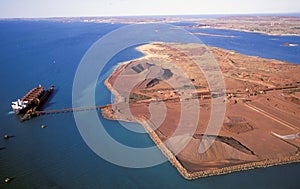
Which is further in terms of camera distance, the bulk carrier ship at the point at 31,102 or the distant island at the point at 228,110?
the bulk carrier ship at the point at 31,102

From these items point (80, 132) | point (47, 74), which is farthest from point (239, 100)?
point (47, 74)

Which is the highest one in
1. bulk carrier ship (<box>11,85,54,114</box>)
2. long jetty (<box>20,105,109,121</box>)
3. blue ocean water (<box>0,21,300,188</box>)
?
bulk carrier ship (<box>11,85,54,114</box>)

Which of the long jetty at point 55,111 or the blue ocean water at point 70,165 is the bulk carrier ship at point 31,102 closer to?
the long jetty at point 55,111

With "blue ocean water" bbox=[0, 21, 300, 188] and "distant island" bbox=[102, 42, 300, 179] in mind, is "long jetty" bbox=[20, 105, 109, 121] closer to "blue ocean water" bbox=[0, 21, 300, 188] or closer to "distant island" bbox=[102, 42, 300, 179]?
"blue ocean water" bbox=[0, 21, 300, 188]

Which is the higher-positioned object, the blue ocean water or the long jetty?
the long jetty

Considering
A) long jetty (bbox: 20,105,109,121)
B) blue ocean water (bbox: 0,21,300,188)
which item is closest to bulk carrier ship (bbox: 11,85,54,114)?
long jetty (bbox: 20,105,109,121)

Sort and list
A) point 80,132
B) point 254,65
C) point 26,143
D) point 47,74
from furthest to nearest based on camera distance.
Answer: point 254,65 → point 47,74 → point 80,132 → point 26,143

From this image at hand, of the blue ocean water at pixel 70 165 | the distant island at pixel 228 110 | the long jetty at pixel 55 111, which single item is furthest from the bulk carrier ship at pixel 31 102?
the distant island at pixel 228 110

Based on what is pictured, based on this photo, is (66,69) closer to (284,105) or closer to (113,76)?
(113,76)

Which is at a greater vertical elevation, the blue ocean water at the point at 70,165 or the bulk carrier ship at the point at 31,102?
the bulk carrier ship at the point at 31,102
